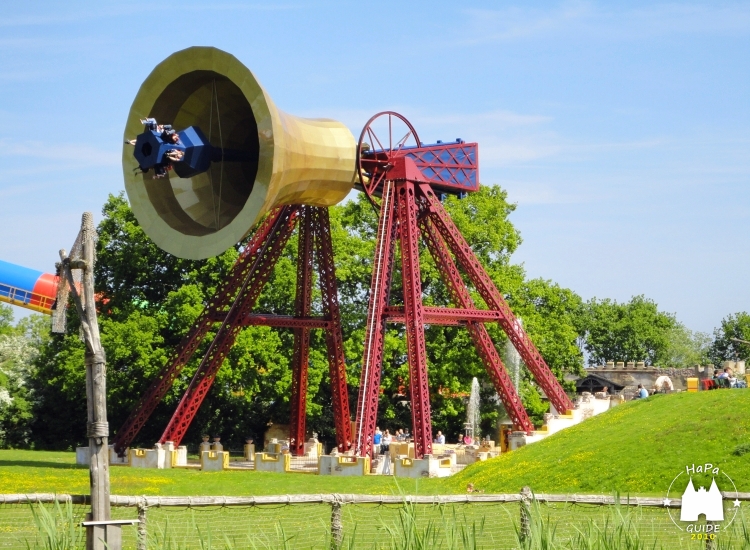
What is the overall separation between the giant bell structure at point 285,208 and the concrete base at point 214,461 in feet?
4.64

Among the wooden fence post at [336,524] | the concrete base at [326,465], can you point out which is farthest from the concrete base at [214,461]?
the wooden fence post at [336,524]

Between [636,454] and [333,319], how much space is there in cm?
1455

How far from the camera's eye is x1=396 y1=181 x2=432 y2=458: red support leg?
3512 cm

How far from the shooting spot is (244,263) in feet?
128

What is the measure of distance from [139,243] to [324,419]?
11.8m

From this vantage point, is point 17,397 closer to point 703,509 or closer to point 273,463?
point 273,463

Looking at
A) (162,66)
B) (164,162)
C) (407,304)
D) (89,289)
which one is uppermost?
(162,66)

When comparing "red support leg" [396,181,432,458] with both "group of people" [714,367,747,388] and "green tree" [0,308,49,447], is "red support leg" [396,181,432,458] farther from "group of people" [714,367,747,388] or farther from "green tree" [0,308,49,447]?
"green tree" [0,308,49,447]

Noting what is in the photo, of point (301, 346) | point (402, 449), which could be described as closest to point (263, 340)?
point (301, 346)

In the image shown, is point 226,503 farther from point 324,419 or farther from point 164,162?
point 324,419

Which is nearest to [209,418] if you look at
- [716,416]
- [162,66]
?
[162,66]

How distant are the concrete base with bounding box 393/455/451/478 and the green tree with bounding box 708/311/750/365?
7030 cm

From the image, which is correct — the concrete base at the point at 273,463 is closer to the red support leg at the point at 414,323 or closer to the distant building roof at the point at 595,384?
the red support leg at the point at 414,323

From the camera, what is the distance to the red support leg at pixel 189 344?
37469 millimetres
